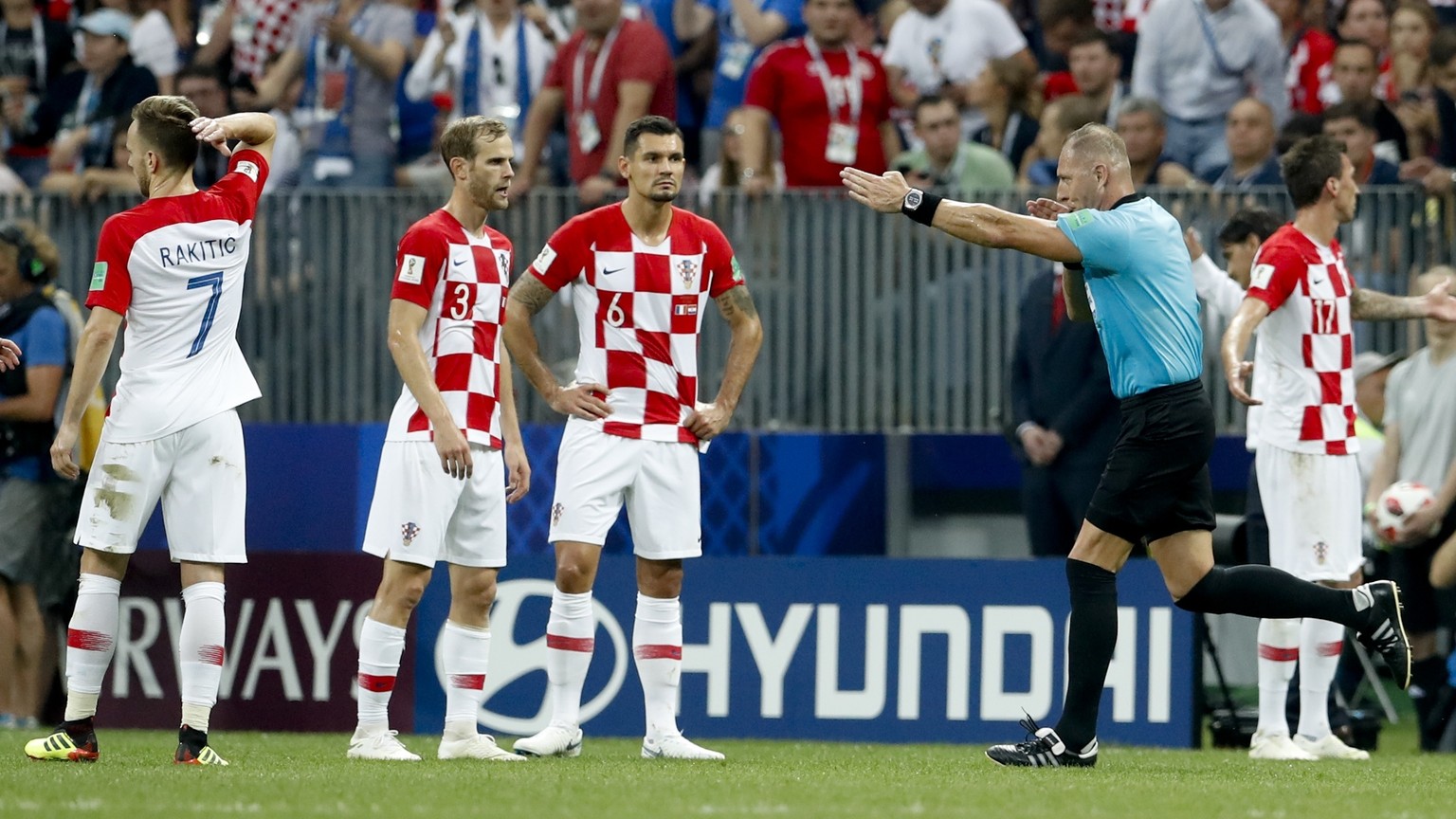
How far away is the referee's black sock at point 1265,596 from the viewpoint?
802 cm

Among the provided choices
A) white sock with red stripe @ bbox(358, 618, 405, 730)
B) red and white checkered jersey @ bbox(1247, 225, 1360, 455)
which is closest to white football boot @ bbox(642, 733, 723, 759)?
white sock with red stripe @ bbox(358, 618, 405, 730)

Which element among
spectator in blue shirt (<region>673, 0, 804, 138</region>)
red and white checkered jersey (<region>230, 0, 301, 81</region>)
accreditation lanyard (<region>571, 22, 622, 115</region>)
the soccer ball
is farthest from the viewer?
red and white checkered jersey (<region>230, 0, 301, 81</region>)

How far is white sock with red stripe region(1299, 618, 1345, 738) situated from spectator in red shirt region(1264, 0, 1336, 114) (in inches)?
228

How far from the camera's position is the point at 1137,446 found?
26.0ft

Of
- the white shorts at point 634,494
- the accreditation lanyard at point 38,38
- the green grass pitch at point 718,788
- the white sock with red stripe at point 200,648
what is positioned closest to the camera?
the green grass pitch at point 718,788

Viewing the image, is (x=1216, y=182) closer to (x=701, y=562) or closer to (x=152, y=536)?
(x=701, y=562)

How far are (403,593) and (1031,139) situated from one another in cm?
698

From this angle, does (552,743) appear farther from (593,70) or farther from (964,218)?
(593,70)

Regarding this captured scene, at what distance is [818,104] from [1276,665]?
17.1 feet

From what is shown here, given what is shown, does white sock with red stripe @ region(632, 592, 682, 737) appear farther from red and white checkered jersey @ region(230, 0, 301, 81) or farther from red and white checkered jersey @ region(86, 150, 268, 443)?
red and white checkered jersey @ region(230, 0, 301, 81)

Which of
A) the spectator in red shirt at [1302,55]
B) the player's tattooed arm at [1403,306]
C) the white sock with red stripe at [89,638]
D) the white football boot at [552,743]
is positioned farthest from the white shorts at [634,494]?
the spectator in red shirt at [1302,55]

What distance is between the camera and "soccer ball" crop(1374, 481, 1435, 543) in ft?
35.5

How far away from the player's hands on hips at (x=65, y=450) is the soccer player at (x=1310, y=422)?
198 inches

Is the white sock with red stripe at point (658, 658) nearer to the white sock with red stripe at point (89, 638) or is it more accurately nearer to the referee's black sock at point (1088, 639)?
the referee's black sock at point (1088, 639)
